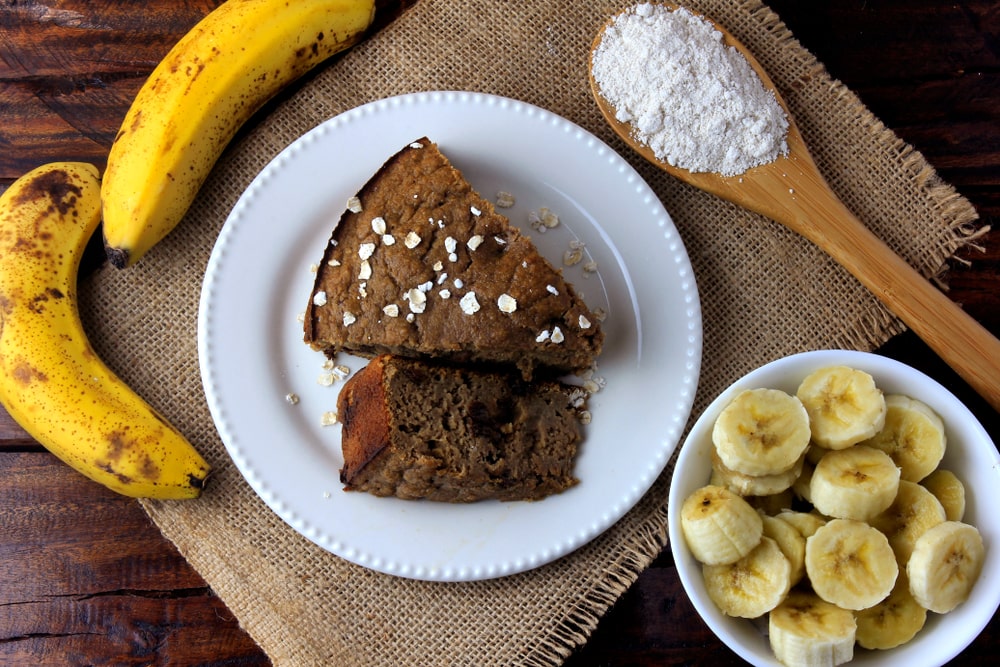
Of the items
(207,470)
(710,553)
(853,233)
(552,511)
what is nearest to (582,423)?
(552,511)

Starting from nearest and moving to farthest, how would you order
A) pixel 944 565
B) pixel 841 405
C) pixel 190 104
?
pixel 944 565 < pixel 841 405 < pixel 190 104

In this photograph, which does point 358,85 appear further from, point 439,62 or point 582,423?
point 582,423

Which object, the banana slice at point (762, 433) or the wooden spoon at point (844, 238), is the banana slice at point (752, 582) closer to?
the banana slice at point (762, 433)

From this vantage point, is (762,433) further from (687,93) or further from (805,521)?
(687,93)

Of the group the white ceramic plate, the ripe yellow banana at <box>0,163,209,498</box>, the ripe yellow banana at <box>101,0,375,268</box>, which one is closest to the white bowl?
the white ceramic plate

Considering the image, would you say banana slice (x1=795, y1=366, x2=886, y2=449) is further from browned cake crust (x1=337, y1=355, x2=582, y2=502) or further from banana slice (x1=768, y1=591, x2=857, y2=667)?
browned cake crust (x1=337, y1=355, x2=582, y2=502)

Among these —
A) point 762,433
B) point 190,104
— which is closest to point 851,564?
point 762,433
